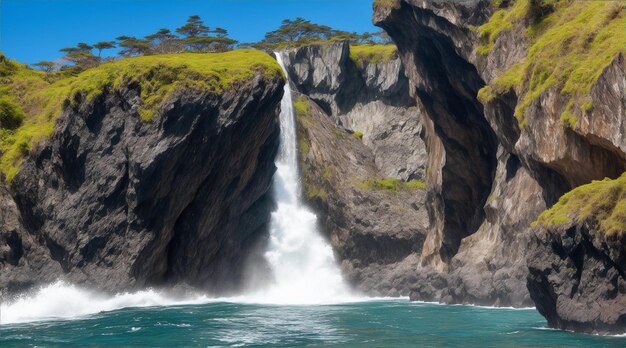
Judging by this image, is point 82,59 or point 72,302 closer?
point 72,302

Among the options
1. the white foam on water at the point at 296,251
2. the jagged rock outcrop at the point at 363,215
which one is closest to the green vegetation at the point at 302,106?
the jagged rock outcrop at the point at 363,215

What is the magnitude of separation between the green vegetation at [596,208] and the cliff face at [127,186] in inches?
1299

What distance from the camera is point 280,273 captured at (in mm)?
72250

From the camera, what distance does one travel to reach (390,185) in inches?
3098

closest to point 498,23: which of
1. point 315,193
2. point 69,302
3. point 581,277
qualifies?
point 581,277

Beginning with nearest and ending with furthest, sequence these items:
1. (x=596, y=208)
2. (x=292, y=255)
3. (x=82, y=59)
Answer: (x=596, y=208) → (x=292, y=255) → (x=82, y=59)

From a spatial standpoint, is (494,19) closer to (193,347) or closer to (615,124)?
(615,124)

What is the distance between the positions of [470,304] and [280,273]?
1019 inches

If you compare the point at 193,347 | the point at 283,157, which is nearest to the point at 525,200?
the point at 193,347

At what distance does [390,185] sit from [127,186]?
102ft

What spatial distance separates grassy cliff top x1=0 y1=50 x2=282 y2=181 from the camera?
59188 mm

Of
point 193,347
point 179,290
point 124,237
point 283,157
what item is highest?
point 283,157

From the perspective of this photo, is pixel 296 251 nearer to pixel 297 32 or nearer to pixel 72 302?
pixel 72 302

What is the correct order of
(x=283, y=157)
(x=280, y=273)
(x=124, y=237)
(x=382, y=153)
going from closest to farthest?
(x=124, y=237) < (x=280, y=273) < (x=283, y=157) < (x=382, y=153)
